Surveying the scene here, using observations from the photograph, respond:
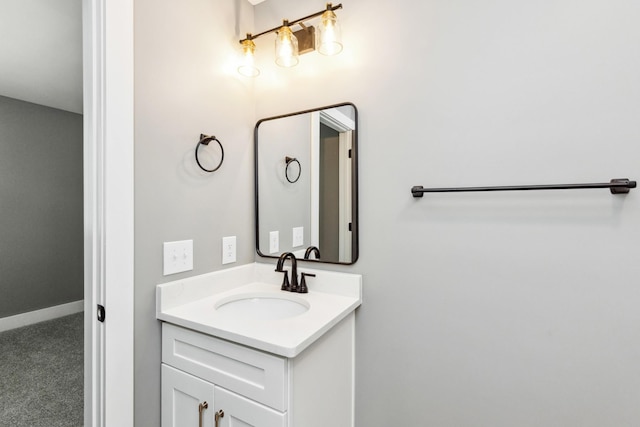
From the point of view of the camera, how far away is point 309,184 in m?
1.50

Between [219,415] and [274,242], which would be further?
[274,242]

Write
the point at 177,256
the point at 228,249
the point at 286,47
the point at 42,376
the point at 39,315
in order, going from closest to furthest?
the point at 177,256 < the point at 286,47 < the point at 228,249 < the point at 42,376 < the point at 39,315

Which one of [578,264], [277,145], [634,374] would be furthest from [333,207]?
[634,374]

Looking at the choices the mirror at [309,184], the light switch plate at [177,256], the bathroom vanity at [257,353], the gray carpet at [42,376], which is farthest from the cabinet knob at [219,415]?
the gray carpet at [42,376]

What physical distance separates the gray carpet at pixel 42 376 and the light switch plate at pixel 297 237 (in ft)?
5.38

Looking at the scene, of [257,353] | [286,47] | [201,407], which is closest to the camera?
[257,353]

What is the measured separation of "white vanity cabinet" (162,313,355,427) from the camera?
0.91 m

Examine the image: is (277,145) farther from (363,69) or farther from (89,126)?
(89,126)

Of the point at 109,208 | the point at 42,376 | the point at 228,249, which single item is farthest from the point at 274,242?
the point at 42,376

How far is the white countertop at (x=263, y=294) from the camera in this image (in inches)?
37.2

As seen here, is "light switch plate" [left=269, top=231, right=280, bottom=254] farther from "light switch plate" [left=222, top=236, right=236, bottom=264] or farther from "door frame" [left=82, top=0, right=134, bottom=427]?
"door frame" [left=82, top=0, right=134, bottom=427]

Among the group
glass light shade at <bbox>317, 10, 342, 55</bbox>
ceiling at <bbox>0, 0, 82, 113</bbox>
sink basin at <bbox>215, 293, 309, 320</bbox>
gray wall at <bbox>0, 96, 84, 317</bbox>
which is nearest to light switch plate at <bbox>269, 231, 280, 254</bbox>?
sink basin at <bbox>215, 293, 309, 320</bbox>

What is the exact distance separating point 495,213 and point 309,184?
823 mm

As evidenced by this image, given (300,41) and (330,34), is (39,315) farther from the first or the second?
(330,34)
